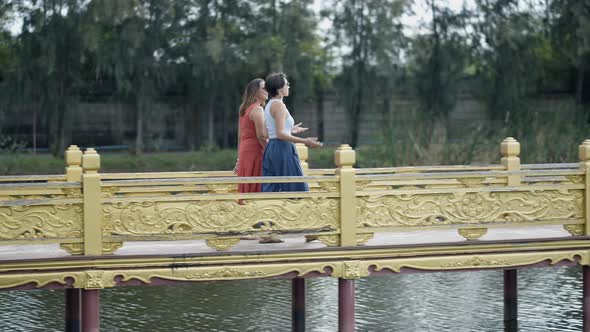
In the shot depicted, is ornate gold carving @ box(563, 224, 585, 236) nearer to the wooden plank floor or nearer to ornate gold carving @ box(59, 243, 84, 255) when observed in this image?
the wooden plank floor

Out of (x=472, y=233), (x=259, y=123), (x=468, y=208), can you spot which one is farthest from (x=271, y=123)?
(x=472, y=233)

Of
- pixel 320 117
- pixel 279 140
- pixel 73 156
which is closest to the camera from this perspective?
pixel 279 140

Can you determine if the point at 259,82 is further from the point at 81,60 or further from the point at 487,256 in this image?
the point at 81,60

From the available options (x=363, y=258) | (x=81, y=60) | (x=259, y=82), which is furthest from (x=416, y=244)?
(x=81, y=60)

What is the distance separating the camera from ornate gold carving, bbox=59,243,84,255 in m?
7.28

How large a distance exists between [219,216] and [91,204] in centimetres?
92

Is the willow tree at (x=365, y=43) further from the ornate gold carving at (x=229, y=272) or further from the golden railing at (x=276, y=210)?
the ornate gold carving at (x=229, y=272)

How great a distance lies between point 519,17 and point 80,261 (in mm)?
19090

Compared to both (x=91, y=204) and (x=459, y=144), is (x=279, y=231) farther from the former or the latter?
(x=459, y=144)

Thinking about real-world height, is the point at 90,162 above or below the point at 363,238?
above

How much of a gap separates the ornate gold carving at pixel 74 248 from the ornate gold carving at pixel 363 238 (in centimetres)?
200

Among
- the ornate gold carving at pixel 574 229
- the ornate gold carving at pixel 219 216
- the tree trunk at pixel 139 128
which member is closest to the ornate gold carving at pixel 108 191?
the ornate gold carving at pixel 219 216

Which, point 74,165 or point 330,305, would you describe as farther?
point 330,305

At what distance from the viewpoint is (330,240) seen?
772 centimetres
